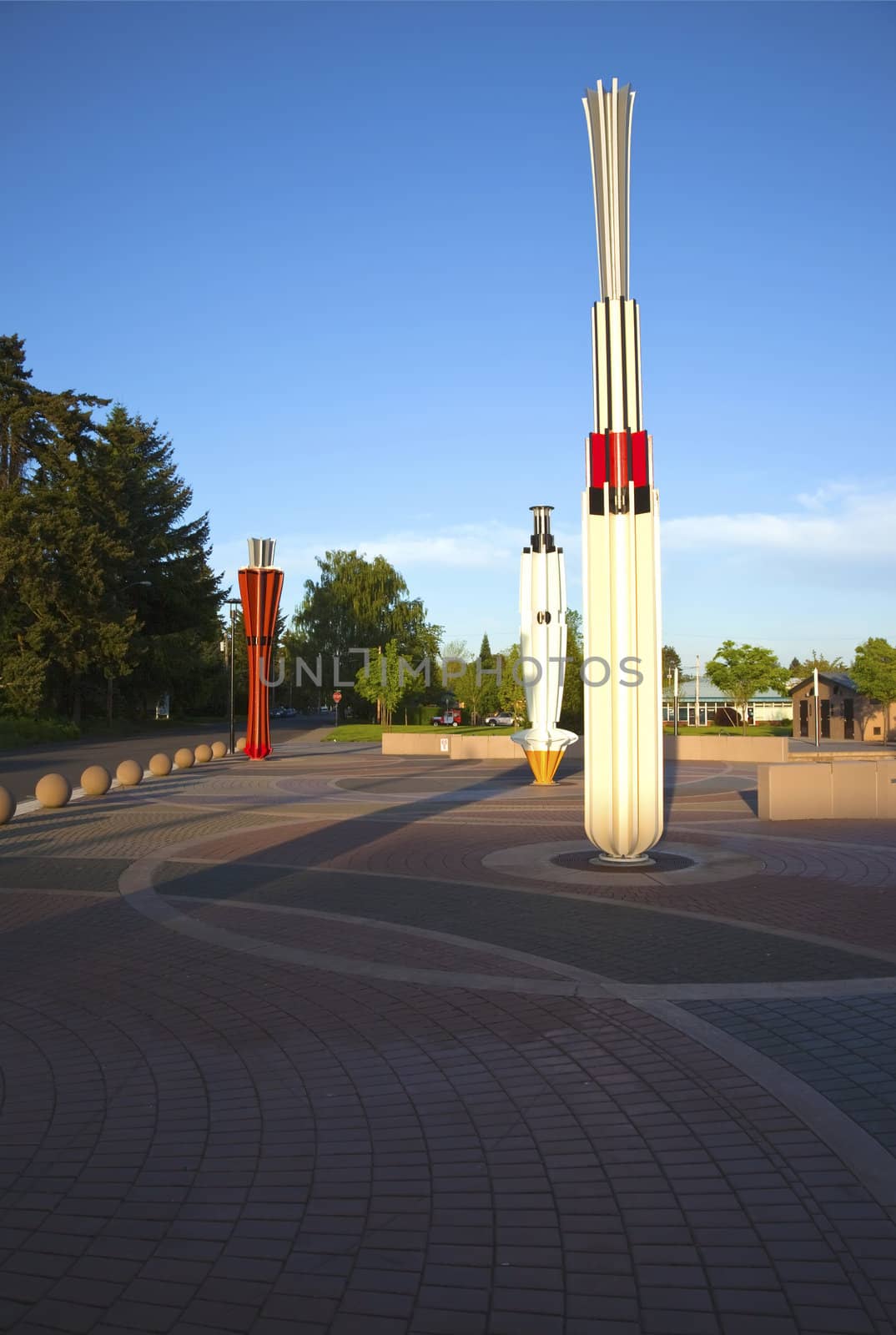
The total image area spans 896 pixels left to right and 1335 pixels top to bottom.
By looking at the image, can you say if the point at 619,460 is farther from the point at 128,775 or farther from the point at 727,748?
the point at 727,748

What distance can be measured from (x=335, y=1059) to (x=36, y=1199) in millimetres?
2022

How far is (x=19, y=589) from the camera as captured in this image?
168 ft

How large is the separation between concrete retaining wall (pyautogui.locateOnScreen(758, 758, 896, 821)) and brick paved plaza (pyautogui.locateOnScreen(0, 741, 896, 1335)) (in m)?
5.95

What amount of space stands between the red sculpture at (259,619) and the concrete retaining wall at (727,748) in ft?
43.8

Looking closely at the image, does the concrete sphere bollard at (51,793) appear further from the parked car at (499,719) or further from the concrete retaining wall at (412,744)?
the parked car at (499,719)

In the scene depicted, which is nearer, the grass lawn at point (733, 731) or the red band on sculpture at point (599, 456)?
the red band on sculpture at point (599, 456)

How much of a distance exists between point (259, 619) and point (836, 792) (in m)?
23.9

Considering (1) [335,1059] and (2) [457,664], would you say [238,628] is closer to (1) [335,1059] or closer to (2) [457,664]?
(2) [457,664]

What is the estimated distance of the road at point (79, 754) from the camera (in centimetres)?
2933

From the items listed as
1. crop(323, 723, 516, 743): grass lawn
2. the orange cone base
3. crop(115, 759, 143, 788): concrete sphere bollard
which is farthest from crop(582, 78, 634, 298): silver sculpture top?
crop(323, 723, 516, 743): grass lawn

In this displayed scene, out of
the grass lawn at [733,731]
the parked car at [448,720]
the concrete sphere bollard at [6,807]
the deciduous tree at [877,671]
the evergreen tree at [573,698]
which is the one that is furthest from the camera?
the parked car at [448,720]

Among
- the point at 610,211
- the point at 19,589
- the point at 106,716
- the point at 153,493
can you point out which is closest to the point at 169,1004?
the point at 610,211

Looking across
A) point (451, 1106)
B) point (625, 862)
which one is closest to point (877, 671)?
point (625, 862)

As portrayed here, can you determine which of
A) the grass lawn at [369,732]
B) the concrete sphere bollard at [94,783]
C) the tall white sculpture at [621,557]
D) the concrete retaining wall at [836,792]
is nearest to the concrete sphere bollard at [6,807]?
the concrete sphere bollard at [94,783]
